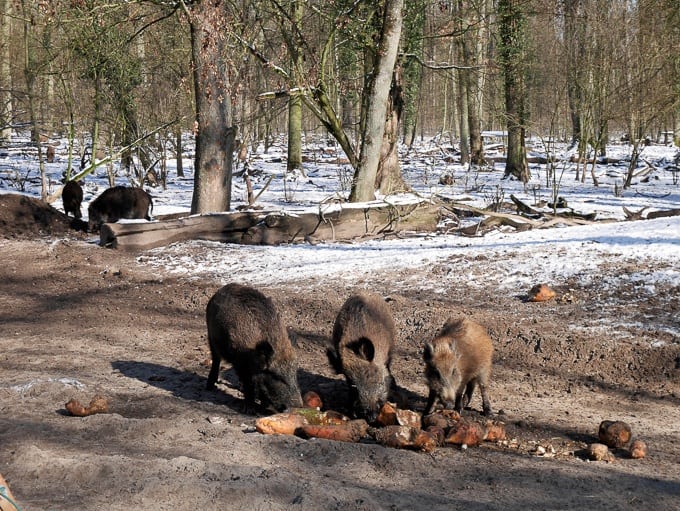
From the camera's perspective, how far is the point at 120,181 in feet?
75.9

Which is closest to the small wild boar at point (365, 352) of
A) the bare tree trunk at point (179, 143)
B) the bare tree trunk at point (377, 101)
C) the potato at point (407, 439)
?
the potato at point (407, 439)

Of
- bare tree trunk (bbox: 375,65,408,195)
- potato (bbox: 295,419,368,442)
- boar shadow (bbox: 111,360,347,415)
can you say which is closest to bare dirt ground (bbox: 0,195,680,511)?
boar shadow (bbox: 111,360,347,415)

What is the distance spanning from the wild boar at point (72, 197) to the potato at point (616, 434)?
1284 centimetres

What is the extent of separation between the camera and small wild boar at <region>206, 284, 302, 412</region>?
Answer: 19.0ft

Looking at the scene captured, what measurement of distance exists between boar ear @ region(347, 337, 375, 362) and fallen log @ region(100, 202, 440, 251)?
6.44 m

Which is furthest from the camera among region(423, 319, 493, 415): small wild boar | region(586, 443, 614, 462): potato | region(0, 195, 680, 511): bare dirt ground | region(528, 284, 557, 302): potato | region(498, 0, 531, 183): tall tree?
region(498, 0, 531, 183): tall tree

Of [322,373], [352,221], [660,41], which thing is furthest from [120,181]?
[322,373]

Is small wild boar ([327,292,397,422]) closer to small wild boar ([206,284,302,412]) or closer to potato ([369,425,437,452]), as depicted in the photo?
small wild boar ([206,284,302,412])

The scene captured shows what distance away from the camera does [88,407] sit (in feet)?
17.5

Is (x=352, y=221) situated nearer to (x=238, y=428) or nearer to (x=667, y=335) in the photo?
(x=667, y=335)

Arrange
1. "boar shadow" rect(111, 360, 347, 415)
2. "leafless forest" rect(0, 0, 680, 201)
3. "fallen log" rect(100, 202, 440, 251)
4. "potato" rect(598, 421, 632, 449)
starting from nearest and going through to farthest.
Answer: "potato" rect(598, 421, 632, 449) → "boar shadow" rect(111, 360, 347, 415) → "fallen log" rect(100, 202, 440, 251) → "leafless forest" rect(0, 0, 680, 201)

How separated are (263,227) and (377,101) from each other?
10.7 ft

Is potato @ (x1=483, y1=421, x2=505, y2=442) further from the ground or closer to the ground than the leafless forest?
closer to the ground

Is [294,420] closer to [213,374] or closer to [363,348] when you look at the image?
[363,348]
